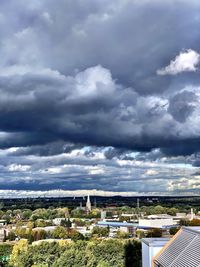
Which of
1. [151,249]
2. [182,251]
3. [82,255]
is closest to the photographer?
[182,251]

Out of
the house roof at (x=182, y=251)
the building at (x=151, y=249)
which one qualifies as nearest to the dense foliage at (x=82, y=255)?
the building at (x=151, y=249)

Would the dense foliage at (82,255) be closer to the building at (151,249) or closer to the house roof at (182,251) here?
Result: the building at (151,249)

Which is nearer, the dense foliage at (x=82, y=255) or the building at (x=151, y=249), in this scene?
the building at (x=151, y=249)

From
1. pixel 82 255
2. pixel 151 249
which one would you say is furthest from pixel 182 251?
pixel 82 255

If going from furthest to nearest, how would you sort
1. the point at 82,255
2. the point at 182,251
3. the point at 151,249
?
the point at 82,255 → the point at 151,249 → the point at 182,251

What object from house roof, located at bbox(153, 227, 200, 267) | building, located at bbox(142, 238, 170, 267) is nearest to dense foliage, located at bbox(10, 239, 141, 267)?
building, located at bbox(142, 238, 170, 267)

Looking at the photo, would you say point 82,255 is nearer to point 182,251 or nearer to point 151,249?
point 151,249

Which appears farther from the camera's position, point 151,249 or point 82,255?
point 82,255

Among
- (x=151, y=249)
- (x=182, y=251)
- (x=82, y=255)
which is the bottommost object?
(x=82, y=255)

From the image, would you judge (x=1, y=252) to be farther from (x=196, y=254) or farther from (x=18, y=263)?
(x=196, y=254)

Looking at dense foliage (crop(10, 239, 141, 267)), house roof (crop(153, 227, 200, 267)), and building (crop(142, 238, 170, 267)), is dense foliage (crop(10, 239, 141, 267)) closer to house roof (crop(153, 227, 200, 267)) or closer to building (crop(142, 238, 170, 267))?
building (crop(142, 238, 170, 267))

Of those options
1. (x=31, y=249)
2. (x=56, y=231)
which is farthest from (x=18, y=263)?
(x=56, y=231)
